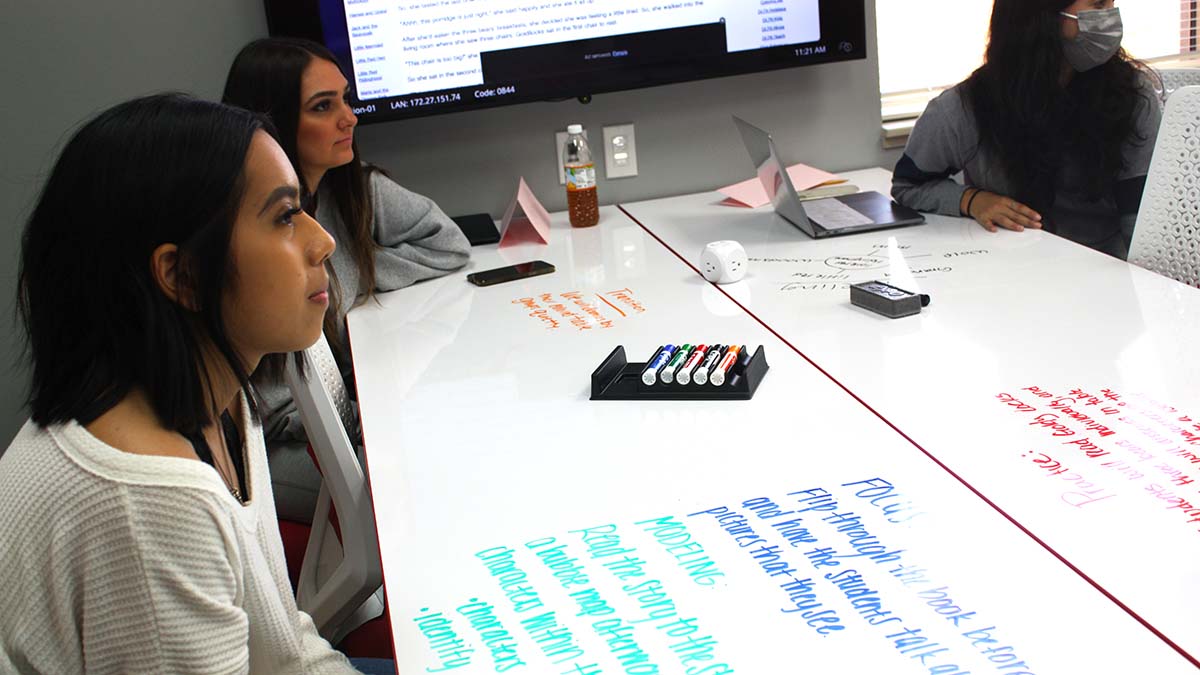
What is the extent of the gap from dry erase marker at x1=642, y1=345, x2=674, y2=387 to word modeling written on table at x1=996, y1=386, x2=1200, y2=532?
0.43 meters

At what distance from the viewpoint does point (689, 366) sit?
153 cm

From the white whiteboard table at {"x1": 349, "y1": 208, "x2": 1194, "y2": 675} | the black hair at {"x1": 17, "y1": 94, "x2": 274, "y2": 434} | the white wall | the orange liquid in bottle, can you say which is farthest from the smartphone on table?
the black hair at {"x1": 17, "y1": 94, "x2": 274, "y2": 434}

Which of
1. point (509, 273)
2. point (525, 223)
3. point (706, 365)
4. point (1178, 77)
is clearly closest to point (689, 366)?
point (706, 365)

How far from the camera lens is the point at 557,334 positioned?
6.03 feet

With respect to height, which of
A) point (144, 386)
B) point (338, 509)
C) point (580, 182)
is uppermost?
point (144, 386)

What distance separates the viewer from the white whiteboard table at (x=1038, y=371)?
109cm

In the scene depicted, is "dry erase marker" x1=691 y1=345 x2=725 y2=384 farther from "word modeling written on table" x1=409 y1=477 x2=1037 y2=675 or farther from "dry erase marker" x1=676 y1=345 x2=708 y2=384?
"word modeling written on table" x1=409 y1=477 x2=1037 y2=675

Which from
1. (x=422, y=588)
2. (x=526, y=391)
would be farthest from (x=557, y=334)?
(x=422, y=588)

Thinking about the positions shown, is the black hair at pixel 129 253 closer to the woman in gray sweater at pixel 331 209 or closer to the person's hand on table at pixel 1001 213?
the woman in gray sweater at pixel 331 209

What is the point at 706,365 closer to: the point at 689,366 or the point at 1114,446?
the point at 689,366

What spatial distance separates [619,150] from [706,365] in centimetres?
135

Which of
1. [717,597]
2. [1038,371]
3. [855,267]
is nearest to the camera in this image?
[717,597]

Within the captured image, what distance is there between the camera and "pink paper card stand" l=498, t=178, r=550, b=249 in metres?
2.46

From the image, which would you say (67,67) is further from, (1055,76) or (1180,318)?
(1180,318)
